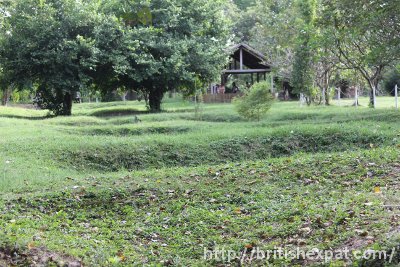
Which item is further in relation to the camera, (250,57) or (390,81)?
(390,81)

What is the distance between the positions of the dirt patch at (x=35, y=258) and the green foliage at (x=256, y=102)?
1299cm

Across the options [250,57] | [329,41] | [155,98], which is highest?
[250,57]

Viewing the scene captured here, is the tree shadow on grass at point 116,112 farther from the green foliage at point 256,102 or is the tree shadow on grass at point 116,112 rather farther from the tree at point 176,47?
the green foliage at point 256,102

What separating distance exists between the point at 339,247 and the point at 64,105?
68.1ft

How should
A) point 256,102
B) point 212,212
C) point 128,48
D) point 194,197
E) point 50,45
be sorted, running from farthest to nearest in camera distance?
point 128,48, point 50,45, point 256,102, point 194,197, point 212,212

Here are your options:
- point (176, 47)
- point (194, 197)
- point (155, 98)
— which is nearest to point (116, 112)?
point (155, 98)

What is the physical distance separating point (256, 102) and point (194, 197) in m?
10.5

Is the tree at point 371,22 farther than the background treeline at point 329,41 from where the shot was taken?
No

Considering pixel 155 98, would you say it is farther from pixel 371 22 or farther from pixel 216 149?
pixel 216 149

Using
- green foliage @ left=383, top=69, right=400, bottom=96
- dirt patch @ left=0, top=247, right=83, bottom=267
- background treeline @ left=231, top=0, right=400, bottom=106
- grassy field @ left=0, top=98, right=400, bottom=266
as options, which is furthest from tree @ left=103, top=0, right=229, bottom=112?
green foliage @ left=383, top=69, right=400, bottom=96

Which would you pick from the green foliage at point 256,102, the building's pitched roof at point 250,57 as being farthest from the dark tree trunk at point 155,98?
the building's pitched roof at point 250,57

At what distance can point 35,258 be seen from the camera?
518cm

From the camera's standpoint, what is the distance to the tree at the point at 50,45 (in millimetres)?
21328

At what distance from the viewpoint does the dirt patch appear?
512 centimetres
